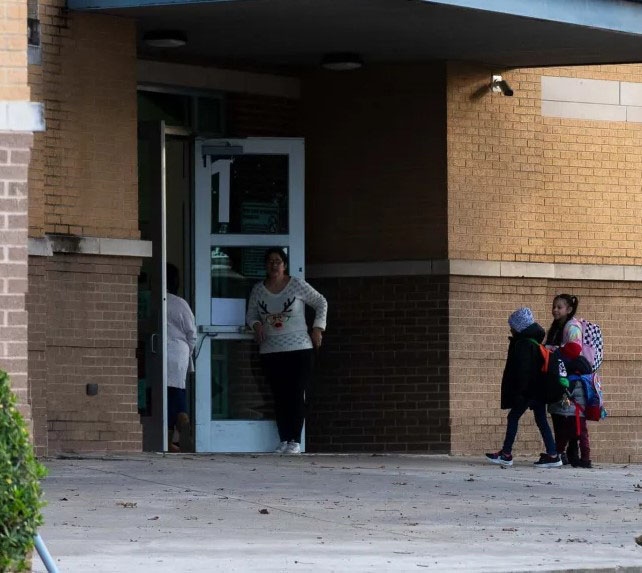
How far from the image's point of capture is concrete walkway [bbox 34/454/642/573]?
8.28 m

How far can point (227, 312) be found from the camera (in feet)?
51.6

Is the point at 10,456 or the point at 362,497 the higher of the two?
the point at 10,456

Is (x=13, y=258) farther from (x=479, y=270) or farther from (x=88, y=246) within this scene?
(x=479, y=270)

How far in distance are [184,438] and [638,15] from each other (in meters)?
5.65

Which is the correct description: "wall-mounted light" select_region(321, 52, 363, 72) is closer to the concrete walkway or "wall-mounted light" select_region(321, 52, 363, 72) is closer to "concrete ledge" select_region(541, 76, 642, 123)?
"concrete ledge" select_region(541, 76, 642, 123)

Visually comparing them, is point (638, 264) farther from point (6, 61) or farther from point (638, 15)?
point (6, 61)

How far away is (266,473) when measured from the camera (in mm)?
12375

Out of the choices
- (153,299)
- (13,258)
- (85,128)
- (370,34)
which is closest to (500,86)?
(370,34)

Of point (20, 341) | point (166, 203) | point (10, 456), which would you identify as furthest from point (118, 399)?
point (10, 456)

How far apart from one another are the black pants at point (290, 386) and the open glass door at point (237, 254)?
2.75ft

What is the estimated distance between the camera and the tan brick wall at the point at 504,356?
1592 centimetres

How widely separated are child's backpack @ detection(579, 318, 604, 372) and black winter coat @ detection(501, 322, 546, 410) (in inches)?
26.4

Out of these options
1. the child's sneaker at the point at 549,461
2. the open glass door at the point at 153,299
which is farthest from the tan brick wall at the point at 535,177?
the open glass door at the point at 153,299

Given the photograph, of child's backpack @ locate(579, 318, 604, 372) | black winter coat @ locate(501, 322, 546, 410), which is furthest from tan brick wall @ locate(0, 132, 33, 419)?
child's backpack @ locate(579, 318, 604, 372)
